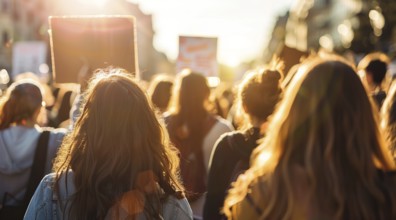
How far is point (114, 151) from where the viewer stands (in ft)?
9.74

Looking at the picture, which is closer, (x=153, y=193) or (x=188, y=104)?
(x=153, y=193)

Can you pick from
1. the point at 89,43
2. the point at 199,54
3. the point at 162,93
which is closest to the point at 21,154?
the point at 89,43

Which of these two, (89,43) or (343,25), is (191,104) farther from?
(343,25)

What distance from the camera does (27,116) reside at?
16.6ft

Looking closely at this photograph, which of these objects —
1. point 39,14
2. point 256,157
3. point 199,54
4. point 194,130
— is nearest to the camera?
point 256,157

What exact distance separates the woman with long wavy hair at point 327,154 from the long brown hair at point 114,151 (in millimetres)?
673

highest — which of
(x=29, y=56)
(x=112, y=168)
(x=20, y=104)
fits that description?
(x=112, y=168)

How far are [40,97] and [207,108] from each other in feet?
4.17

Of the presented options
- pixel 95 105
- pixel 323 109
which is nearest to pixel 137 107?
pixel 95 105

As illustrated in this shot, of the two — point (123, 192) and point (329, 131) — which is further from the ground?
point (329, 131)

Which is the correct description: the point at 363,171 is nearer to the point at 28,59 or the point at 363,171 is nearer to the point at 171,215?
the point at 171,215

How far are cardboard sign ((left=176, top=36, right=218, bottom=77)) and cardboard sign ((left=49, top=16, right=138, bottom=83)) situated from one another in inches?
136

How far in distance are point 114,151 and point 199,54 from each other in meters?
6.60

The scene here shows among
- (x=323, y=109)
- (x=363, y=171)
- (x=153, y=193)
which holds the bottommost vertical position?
(x=153, y=193)
